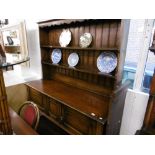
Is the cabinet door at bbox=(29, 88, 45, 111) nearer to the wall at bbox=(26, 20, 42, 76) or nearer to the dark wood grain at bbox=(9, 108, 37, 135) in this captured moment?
the wall at bbox=(26, 20, 42, 76)

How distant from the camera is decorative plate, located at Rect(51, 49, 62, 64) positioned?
2238mm

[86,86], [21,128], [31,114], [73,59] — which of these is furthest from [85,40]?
[21,128]

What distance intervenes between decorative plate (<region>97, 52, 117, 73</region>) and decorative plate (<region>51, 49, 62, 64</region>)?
804mm

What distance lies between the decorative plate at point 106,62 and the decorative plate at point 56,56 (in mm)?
804

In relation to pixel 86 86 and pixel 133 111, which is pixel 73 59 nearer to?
pixel 86 86

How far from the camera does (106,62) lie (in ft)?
5.42

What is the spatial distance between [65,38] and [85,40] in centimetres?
41

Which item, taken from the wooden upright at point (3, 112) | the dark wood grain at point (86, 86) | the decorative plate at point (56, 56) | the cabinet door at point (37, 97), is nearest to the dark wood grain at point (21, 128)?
the wooden upright at point (3, 112)

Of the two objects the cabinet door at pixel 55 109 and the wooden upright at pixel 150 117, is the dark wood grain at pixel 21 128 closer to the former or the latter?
the cabinet door at pixel 55 109
